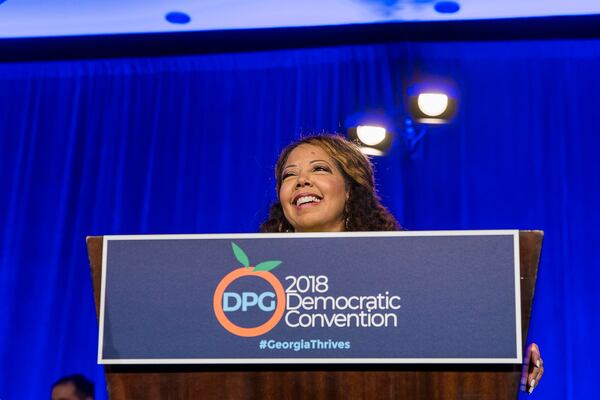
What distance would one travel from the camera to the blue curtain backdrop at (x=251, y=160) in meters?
4.68

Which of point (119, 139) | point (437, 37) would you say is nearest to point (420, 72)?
point (437, 37)

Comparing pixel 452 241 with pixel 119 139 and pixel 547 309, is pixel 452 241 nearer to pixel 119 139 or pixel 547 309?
pixel 547 309

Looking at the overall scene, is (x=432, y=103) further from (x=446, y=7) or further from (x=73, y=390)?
(x=73, y=390)

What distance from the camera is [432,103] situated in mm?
4926

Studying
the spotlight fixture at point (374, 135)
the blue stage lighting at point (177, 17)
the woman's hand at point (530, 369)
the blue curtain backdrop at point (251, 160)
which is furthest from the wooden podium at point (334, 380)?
the blue stage lighting at point (177, 17)

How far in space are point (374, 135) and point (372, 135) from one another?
12 mm

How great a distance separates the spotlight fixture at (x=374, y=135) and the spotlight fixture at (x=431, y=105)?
0.61 ft

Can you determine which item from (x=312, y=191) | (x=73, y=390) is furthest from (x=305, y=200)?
(x=73, y=390)

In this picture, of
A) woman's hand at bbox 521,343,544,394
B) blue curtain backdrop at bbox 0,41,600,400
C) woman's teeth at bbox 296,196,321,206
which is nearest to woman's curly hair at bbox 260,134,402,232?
woman's teeth at bbox 296,196,321,206

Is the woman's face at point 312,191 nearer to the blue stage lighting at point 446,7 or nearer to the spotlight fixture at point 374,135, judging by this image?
the spotlight fixture at point 374,135

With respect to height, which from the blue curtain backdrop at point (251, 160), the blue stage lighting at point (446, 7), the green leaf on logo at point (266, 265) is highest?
the blue stage lighting at point (446, 7)

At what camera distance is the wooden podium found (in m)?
1.25

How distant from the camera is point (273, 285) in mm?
1317

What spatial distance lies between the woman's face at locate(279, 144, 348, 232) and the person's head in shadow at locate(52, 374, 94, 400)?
7.91 ft
